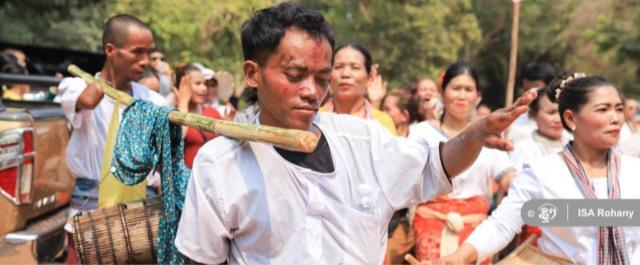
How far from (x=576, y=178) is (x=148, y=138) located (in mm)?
1761

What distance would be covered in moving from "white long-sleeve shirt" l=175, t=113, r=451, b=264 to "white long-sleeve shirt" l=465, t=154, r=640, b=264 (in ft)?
3.44

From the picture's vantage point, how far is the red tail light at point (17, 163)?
12.4 feet

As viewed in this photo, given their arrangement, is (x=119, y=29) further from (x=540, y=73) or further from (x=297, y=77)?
(x=540, y=73)

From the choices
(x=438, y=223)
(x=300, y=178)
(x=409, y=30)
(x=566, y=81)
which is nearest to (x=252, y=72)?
(x=300, y=178)

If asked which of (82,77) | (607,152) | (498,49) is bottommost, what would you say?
(607,152)

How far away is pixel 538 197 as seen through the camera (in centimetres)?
336

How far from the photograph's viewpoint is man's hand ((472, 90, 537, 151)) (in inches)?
80.3

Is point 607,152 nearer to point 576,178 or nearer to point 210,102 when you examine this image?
point 576,178

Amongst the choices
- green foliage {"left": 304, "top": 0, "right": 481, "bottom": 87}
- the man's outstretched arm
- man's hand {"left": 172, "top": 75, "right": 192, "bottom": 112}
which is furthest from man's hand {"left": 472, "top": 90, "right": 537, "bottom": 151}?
green foliage {"left": 304, "top": 0, "right": 481, "bottom": 87}

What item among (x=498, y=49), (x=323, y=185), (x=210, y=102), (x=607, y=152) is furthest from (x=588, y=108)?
(x=498, y=49)

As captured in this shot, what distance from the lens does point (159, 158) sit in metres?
2.89

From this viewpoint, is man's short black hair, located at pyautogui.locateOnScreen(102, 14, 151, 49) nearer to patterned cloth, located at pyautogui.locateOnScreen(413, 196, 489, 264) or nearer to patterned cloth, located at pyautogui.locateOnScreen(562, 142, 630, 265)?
patterned cloth, located at pyautogui.locateOnScreen(413, 196, 489, 264)

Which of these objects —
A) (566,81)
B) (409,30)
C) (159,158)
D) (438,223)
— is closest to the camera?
(159,158)

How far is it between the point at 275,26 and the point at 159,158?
0.87 metres
